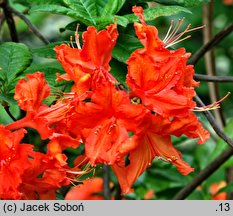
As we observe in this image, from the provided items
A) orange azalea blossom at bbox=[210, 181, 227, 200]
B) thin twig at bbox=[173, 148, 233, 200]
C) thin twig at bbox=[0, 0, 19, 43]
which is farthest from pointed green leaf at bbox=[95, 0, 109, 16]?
orange azalea blossom at bbox=[210, 181, 227, 200]

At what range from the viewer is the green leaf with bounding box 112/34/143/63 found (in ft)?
4.87

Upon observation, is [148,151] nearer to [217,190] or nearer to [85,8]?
[85,8]

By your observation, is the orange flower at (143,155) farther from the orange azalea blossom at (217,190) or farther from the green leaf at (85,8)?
the orange azalea blossom at (217,190)

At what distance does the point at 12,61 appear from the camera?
154cm

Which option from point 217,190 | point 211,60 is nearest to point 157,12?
point 211,60

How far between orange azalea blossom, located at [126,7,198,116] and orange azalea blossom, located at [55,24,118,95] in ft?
0.17

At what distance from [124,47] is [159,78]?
0.18 m

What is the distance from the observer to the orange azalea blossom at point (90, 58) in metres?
1.35

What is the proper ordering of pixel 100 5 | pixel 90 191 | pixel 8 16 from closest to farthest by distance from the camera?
1. pixel 100 5
2. pixel 8 16
3. pixel 90 191

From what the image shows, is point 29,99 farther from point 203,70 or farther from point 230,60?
point 230,60
